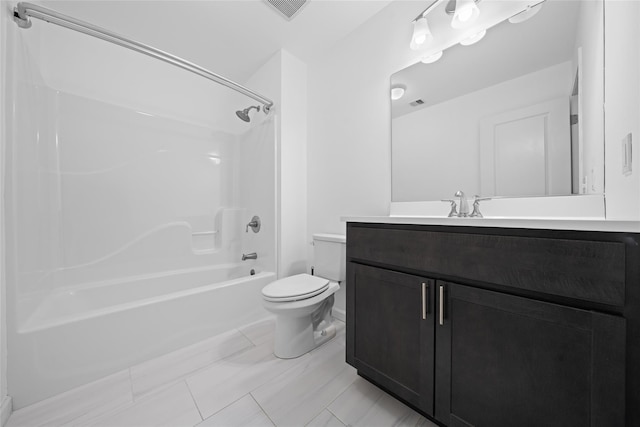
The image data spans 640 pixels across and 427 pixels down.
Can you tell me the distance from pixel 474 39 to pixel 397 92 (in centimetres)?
47

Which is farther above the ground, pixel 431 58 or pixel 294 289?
pixel 431 58

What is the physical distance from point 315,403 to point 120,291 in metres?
1.71

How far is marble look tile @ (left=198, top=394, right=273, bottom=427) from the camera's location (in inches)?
38.8

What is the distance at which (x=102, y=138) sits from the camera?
6.15ft

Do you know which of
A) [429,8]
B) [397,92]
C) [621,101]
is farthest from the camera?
[397,92]

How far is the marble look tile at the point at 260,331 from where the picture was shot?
165 cm

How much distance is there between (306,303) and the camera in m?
1.41

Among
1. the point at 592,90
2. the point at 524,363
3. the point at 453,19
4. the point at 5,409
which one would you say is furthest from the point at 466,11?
the point at 5,409

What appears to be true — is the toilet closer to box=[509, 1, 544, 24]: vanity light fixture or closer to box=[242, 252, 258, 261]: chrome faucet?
box=[242, 252, 258, 261]: chrome faucet

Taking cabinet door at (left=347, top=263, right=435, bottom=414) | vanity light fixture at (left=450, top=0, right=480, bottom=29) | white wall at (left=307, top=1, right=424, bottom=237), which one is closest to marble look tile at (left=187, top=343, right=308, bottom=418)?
cabinet door at (left=347, top=263, right=435, bottom=414)

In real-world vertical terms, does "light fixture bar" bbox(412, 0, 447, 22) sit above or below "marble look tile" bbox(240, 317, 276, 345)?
above

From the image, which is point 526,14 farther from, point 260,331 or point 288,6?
point 260,331

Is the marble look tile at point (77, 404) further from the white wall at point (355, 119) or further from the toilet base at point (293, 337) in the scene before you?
the white wall at point (355, 119)

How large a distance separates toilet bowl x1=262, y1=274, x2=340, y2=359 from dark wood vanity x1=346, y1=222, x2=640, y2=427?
0.44m
